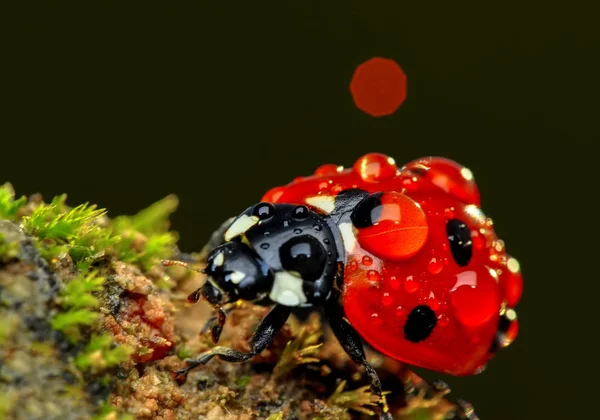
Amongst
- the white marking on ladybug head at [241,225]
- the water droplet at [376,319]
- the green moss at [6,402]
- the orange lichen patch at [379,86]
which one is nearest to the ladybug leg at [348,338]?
the water droplet at [376,319]

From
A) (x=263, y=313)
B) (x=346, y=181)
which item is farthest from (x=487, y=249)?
(x=263, y=313)

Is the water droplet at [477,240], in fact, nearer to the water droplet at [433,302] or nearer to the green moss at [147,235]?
the water droplet at [433,302]

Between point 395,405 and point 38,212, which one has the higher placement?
point 38,212

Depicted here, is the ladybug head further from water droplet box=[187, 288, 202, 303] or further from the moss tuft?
the moss tuft

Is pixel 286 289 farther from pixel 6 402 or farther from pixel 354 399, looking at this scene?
pixel 6 402

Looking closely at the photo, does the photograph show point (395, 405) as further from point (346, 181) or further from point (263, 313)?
point (346, 181)

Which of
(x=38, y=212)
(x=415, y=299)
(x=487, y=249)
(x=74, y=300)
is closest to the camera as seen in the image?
(x=74, y=300)
